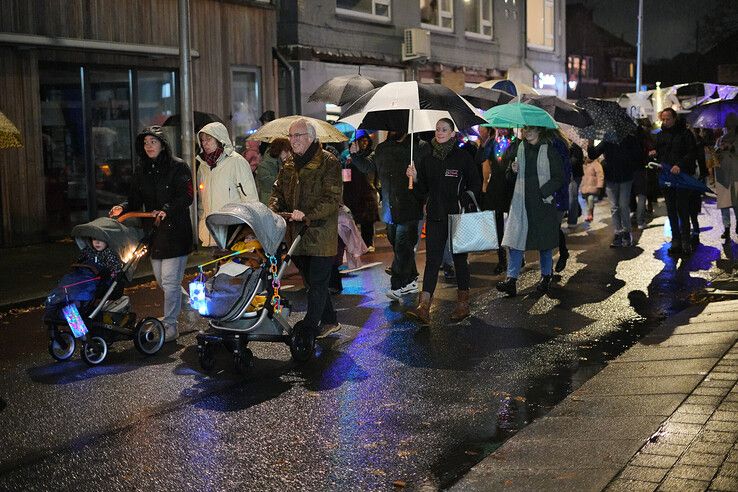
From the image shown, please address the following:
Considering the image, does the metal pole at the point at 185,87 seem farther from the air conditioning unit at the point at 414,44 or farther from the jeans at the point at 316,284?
the air conditioning unit at the point at 414,44

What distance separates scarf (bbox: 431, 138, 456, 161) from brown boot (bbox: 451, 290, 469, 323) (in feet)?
4.57

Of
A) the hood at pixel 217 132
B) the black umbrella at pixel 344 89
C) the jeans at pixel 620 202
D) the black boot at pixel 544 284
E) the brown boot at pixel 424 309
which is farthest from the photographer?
the jeans at pixel 620 202

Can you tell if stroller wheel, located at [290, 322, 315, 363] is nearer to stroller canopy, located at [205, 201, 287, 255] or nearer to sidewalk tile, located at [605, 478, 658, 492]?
stroller canopy, located at [205, 201, 287, 255]

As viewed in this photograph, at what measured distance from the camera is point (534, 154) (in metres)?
11.0

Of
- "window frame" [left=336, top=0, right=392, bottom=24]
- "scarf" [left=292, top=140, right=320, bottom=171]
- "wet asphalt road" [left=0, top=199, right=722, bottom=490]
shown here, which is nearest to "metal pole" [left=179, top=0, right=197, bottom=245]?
"wet asphalt road" [left=0, top=199, right=722, bottom=490]

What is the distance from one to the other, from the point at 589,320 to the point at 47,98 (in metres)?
10.7

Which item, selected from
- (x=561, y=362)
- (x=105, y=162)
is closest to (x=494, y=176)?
(x=561, y=362)

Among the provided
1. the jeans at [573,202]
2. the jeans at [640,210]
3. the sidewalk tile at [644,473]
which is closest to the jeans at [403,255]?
the sidewalk tile at [644,473]

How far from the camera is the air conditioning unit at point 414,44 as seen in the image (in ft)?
81.9

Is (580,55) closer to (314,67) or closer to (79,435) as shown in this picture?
(314,67)

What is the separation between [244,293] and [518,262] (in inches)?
180

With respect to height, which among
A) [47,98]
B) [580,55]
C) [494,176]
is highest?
[580,55]

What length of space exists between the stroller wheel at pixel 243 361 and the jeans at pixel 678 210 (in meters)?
8.68

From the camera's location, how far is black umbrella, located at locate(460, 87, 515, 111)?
16519mm
